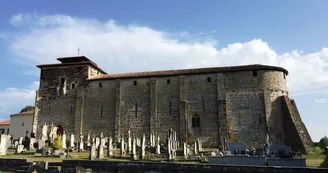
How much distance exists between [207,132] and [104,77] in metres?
12.8

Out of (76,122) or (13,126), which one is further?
(13,126)

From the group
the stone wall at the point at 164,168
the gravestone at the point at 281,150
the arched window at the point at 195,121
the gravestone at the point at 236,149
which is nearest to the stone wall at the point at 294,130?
the arched window at the point at 195,121

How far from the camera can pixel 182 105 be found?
89.3ft

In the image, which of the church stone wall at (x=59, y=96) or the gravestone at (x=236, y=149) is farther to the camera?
the church stone wall at (x=59, y=96)


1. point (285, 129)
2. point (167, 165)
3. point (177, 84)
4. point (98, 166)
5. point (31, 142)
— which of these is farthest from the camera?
point (177, 84)

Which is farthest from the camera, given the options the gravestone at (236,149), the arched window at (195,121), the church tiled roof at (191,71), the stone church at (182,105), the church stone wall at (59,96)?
the church stone wall at (59,96)

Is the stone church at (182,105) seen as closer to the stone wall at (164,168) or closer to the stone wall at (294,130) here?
the stone wall at (294,130)

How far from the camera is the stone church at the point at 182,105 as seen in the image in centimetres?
2562

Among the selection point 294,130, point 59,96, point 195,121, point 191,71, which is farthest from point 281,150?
point 59,96

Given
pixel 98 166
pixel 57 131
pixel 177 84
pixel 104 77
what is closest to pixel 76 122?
pixel 57 131

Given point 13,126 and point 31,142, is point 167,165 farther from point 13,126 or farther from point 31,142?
point 13,126

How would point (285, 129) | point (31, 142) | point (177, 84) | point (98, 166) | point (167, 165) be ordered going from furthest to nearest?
point (177, 84), point (285, 129), point (31, 142), point (98, 166), point (167, 165)

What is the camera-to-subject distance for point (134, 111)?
93.6ft

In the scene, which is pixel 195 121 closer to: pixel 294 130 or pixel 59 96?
pixel 294 130
